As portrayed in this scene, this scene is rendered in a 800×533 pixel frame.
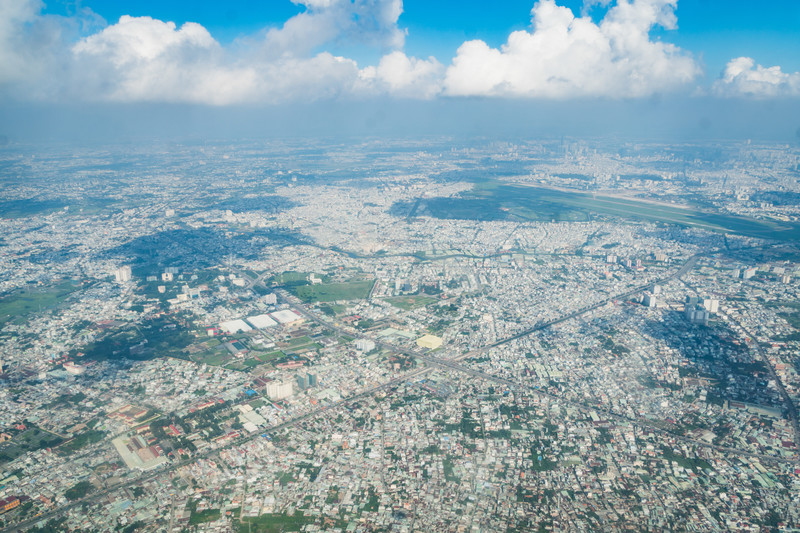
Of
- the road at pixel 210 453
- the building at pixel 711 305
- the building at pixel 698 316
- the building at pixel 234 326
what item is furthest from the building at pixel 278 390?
the building at pixel 711 305

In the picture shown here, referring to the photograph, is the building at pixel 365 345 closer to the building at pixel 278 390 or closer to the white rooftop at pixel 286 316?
the building at pixel 278 390

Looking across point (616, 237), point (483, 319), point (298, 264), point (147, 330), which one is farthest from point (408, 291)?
point (616, 237)

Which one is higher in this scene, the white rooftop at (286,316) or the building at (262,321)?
the white rooftop at (286,316)

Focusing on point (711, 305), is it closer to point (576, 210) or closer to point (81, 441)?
point (576, 210)

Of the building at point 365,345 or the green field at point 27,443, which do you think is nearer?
the green field at point 27,443

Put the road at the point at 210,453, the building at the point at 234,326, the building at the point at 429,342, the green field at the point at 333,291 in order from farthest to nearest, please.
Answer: the green field at the point at 333,291, the building at the point at 234,326, the building at the point at 429,342, the road at the point at 210,453

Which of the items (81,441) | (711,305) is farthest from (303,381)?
(711,305)

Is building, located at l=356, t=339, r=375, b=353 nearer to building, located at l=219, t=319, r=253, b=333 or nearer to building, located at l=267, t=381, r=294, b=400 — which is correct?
building, located at l=267, t=381, r=294, b=400
